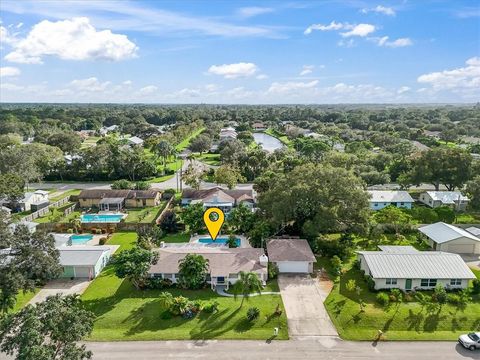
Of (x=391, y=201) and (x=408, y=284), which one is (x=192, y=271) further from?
(x=391, y=201)

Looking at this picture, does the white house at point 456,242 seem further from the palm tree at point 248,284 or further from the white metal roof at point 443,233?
the palm tree at point 248,284

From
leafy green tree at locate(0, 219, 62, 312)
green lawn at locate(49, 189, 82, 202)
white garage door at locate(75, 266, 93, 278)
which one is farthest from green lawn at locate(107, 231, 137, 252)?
green lawn at locate(49, 189, 82, 202)

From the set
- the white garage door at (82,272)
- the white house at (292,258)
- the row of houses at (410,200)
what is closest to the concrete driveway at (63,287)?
the white garage door at (82,272)

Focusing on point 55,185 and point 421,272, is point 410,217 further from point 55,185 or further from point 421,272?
point 55,185

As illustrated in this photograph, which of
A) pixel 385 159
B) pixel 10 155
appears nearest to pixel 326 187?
pixel 385 159

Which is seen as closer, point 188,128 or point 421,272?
point 421,272
